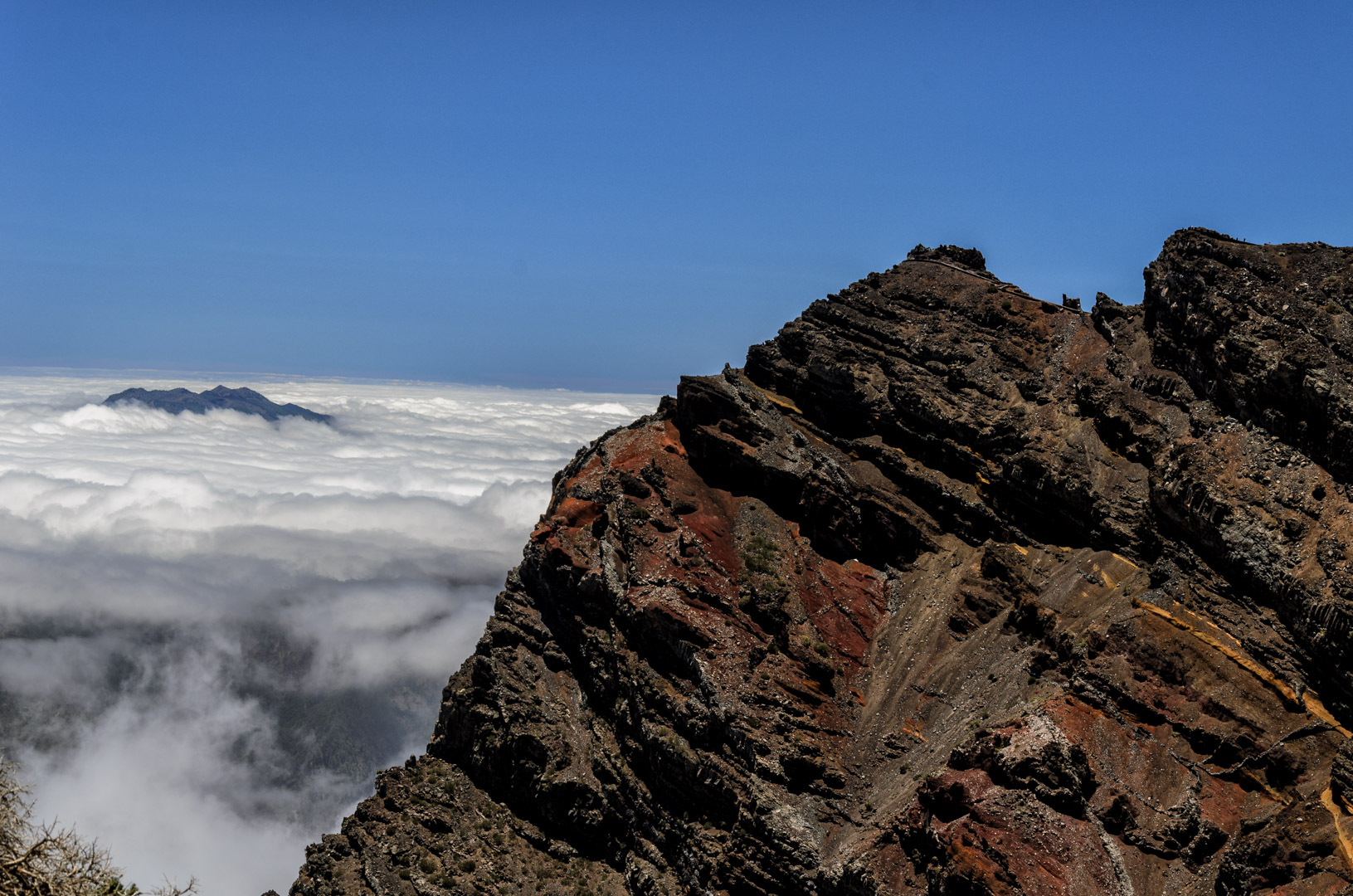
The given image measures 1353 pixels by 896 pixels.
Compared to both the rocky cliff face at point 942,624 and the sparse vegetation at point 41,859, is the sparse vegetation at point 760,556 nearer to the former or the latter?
the rocky cliff face at point 942,624

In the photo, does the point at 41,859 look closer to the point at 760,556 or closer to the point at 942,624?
the point at 760,556

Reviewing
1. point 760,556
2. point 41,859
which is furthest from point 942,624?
point 41,859

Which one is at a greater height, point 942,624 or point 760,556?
point 760,556

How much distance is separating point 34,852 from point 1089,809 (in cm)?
3663

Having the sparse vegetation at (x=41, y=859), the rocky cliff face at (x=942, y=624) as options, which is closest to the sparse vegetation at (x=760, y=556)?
the rocky cliff face at (x=942, y=624)

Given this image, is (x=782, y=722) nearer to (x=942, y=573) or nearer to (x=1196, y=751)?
(x=942, y=573)

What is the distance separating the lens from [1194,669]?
127ft

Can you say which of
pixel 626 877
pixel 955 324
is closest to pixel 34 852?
pixel 626 877

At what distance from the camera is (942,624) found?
51.4m

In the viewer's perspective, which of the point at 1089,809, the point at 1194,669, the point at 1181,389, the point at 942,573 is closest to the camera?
the point at 1089,809

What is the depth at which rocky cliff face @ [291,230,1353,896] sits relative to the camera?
3541 centimetres

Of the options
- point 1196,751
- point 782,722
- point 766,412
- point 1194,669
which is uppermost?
point 766,412

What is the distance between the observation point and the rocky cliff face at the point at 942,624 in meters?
35.4

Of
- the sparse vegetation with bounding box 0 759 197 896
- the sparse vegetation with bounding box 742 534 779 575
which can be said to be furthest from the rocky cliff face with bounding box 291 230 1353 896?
the sparse vegetation with bounding box 0 759 197 896
